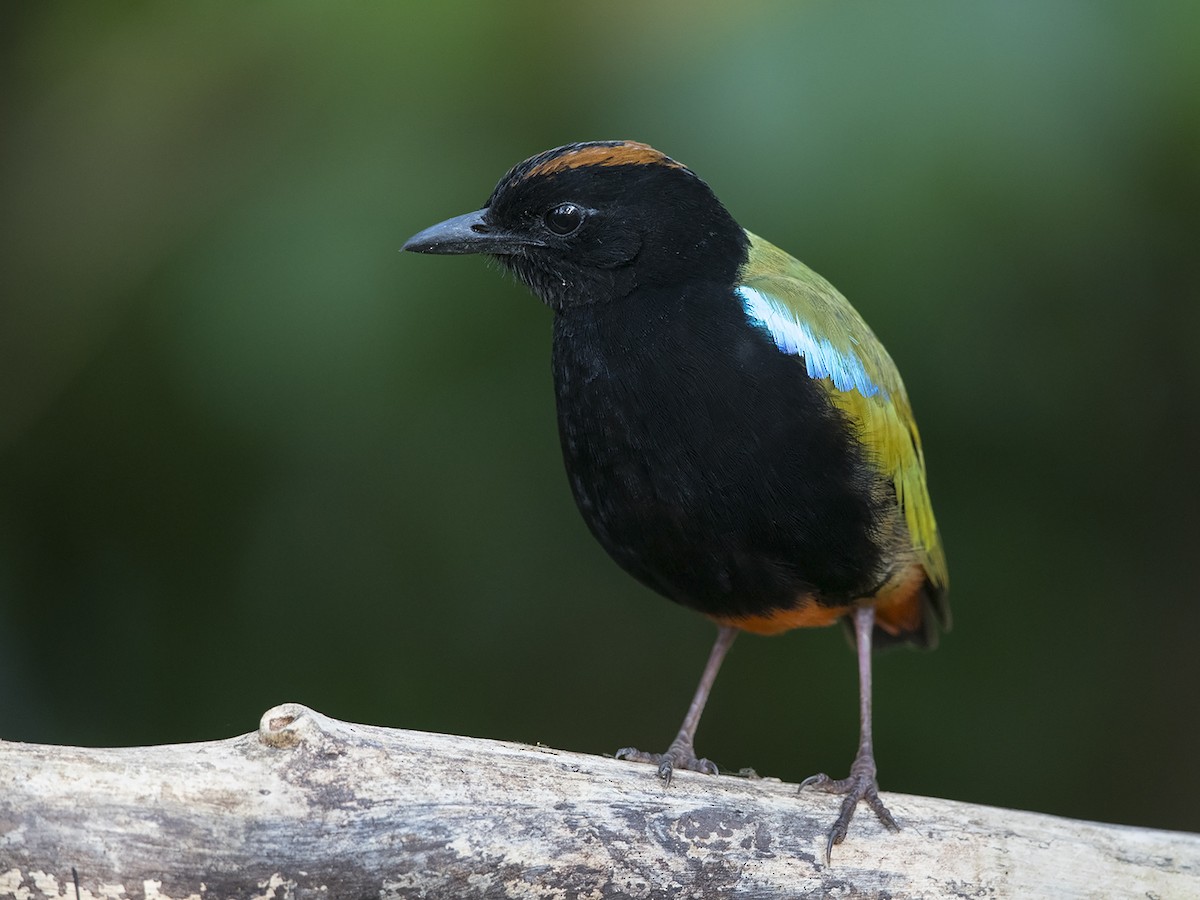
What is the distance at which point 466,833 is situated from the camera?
313cm

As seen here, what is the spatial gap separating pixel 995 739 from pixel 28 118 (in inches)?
182

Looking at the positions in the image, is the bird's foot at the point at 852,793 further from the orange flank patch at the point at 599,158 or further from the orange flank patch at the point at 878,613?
the orange flank patch at the point at 599,158

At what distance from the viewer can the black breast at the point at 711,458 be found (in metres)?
3.78

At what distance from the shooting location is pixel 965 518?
5516 mm

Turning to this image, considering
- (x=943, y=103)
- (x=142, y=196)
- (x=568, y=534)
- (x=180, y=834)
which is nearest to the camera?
(x=180, y=834)

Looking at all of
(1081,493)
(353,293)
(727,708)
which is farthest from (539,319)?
(1081,493)

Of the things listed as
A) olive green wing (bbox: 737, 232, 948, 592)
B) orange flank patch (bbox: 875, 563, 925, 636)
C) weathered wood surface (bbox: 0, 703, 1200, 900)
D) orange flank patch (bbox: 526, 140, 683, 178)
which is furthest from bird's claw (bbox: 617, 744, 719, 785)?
orange flank patch (bbox: 526, 140, 683, 178)

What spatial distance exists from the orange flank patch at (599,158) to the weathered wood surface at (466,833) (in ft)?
5.76

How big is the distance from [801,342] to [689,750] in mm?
1391

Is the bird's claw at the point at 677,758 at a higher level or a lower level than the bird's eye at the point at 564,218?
lower

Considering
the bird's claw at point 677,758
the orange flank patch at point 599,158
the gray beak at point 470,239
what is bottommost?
the bird's claw at point 677,758

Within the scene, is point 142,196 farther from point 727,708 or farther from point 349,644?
point 727,708

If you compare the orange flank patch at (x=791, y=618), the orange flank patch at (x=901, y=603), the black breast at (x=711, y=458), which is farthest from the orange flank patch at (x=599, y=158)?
the orange flank patch at (x=901, y=603)

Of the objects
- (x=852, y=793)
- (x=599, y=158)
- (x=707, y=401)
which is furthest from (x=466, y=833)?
(x=599, y=158)
